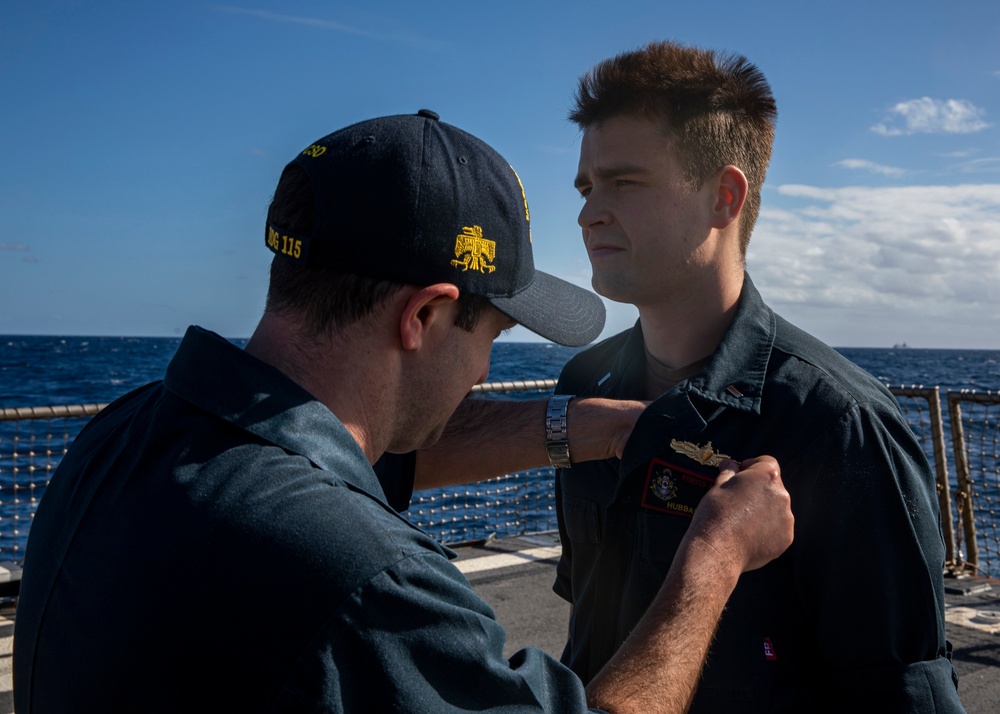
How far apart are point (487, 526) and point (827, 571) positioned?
250 inches

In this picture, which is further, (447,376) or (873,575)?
(873,575)

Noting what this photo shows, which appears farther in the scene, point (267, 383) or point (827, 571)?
point (827, 571)

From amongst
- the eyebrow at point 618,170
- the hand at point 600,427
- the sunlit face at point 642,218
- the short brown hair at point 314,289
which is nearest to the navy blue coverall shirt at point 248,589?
the short brown hair at point 314,289

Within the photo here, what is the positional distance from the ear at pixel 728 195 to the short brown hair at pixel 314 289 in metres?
1.50

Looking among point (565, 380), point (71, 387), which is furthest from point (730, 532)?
point (71, 387)

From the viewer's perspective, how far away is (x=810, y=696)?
2.29 metres

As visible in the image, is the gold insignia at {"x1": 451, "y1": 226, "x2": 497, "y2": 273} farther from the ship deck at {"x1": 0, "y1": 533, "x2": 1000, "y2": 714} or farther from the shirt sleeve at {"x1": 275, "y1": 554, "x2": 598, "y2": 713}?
the ship deck at {"x1": 0, "y1": 533, "x2": 1000, "y2": 714}

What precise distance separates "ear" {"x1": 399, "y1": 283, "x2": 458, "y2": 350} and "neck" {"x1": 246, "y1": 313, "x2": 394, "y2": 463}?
66 millimetres

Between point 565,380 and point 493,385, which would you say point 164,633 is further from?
point 493,385

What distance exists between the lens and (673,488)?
2.53 metres

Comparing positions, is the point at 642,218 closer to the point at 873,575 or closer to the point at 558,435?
the point at 558,435

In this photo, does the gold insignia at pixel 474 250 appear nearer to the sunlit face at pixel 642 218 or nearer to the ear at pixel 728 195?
the sunlit face at pixel 642 218

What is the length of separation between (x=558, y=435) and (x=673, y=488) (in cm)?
43

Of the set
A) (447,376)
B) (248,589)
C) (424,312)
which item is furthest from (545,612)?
(248,589)
